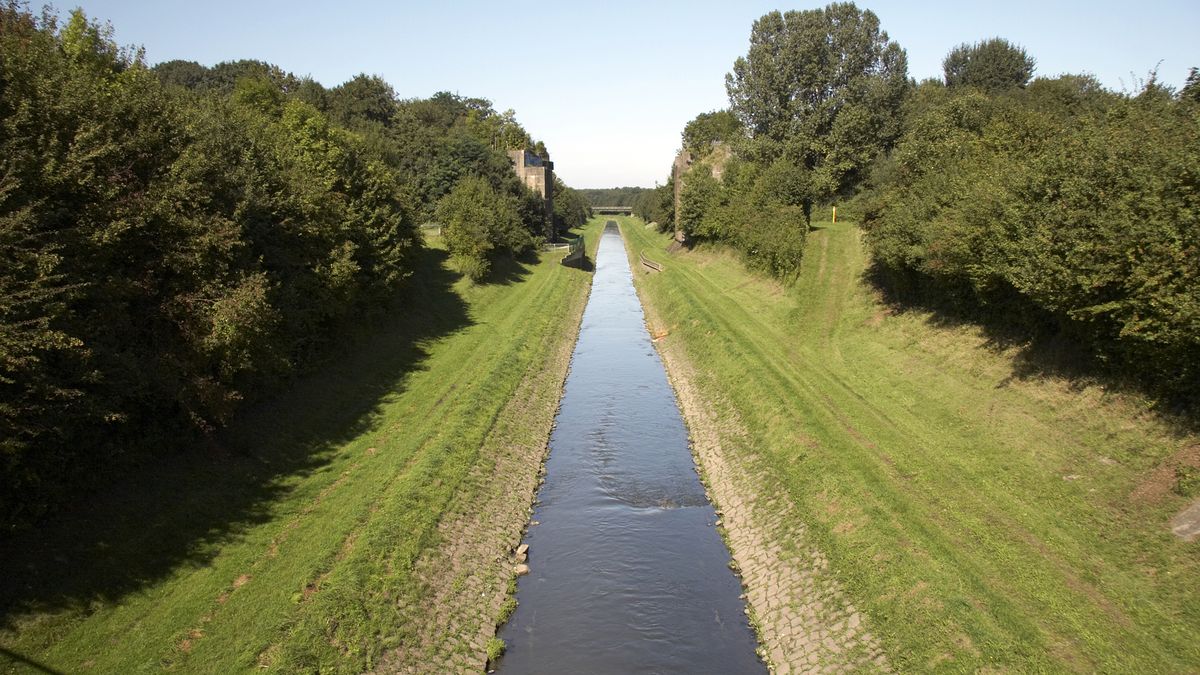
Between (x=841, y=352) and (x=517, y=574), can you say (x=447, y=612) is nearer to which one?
(x=517, y=574)

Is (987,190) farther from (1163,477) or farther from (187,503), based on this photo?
(187,503)

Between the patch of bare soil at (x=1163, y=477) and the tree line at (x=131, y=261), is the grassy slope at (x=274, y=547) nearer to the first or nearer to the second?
the tree line at (x=131, y=261)

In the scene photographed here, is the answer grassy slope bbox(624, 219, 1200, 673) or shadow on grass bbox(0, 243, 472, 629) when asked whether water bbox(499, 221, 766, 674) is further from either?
shadow on grass bbox(0, 243, 472, 629)

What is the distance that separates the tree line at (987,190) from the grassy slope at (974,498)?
247 centimetres

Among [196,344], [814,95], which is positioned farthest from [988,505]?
[814,95]

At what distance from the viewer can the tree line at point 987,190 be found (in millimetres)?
17422

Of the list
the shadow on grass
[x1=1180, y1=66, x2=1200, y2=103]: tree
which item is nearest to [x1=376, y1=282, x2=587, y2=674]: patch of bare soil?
the shadow on grass

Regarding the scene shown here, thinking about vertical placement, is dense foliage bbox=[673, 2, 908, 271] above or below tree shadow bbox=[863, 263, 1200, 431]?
above

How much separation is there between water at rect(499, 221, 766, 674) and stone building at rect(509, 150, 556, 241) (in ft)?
212

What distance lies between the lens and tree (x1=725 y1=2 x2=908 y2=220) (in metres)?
65.4

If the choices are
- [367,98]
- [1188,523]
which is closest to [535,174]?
[367,98]

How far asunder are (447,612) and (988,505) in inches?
523

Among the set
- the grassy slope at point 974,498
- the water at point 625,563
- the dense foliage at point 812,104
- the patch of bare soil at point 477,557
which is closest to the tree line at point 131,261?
the patch of bare soil at point 477,557

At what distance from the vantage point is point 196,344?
755 inches
